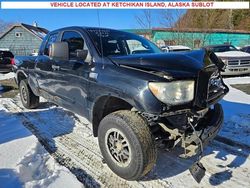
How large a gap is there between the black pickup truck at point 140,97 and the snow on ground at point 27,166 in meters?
0.64

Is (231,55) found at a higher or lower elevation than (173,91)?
lower

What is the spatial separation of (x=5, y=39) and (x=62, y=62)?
39.8 m

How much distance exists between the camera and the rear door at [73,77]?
3.90 m

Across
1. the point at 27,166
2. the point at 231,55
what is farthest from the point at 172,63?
the point at 231,55

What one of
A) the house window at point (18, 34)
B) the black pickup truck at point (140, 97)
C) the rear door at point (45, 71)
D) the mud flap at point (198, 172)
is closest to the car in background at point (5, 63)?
the rear door at point (45, 71)

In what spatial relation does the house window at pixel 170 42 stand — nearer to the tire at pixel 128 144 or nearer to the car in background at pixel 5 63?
the car in background at pixel 5 63

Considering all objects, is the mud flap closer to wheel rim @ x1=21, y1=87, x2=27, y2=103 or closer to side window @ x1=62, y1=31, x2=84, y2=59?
side window @ x1=62, y1=31, x2=84, y2=59

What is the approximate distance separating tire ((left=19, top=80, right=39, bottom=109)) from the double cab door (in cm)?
120

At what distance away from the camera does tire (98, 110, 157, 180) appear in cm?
296

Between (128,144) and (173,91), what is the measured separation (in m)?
0.79

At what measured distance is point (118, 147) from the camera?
10.8 ft

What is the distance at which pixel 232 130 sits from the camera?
Answer: 192 inches

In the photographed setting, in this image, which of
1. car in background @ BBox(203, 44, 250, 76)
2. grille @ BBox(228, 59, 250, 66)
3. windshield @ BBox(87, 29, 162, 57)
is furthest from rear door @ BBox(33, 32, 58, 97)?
grille @ BBox(228, 59, 250, 66)

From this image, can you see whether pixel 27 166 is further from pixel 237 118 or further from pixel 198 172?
pixel 237 118
